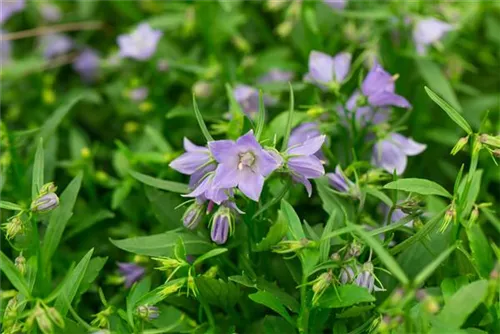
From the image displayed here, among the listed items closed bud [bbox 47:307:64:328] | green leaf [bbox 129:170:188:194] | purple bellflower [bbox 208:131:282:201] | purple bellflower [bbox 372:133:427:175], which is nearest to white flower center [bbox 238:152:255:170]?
purple bellflower [bbox 208:131:282:201]

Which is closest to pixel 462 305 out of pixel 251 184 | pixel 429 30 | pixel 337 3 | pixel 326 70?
pixel 251 184

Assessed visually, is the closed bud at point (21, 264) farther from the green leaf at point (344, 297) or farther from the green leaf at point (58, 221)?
the green leaf at point (344, 297)

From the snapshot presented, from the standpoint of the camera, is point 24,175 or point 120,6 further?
point 120,6

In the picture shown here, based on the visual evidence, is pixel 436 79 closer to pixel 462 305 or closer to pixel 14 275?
pixel 462 305

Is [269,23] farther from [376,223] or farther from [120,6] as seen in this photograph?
[376,223]

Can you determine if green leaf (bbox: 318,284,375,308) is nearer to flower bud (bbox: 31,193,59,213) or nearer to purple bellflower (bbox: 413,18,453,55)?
flower bud (bbox: 31,193,59,213)

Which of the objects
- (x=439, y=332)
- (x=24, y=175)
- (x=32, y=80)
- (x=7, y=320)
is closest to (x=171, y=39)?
(x=32, y=80)

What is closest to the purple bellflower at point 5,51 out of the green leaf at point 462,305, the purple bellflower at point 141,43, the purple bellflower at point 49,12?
the purple bellflower at point 49,12
